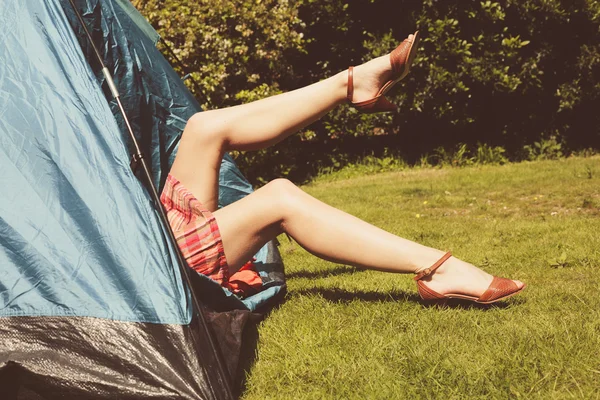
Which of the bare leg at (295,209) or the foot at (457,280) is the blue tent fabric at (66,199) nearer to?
the bare leg at (295,209)

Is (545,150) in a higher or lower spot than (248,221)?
lower

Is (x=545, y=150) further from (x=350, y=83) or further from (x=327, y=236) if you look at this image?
(x=327, y=236)

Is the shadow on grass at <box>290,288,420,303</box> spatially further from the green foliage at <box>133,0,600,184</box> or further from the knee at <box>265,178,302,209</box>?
the green foliage at <box>133,0,600,184</box>

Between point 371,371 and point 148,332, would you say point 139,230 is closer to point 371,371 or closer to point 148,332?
point 148,332

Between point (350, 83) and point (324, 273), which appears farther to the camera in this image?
point (324, 273)

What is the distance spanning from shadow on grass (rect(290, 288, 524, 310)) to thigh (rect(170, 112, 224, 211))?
0.67 meters

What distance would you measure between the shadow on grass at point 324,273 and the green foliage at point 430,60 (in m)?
3.36

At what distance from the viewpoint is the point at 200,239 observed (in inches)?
95.9

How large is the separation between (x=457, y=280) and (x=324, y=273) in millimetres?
1043

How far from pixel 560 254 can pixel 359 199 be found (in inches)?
96.8

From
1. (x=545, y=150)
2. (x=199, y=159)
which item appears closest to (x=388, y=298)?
(x=199, y=159)

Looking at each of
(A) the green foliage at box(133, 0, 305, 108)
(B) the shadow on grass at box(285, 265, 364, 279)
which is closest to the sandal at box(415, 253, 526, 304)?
(B) the shadow on grass at box(285, 265, 364, 279)

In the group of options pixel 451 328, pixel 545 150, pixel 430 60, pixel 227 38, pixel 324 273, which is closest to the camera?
pixel 451 328

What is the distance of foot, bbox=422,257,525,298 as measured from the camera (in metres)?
2.44
